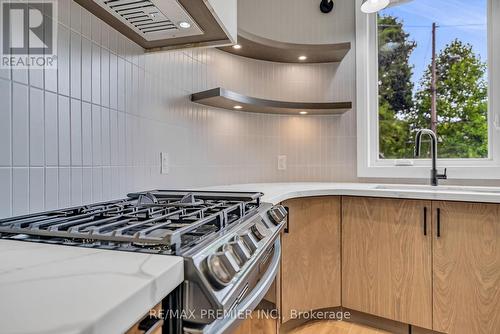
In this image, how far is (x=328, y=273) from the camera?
5.85ft

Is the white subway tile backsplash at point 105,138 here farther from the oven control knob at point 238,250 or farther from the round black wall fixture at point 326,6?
the round black wall fixture at point 326,6

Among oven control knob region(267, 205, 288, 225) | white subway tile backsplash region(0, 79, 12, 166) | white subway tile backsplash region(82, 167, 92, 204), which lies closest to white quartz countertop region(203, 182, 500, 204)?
oven control knob region(267, 205, 288, 225)

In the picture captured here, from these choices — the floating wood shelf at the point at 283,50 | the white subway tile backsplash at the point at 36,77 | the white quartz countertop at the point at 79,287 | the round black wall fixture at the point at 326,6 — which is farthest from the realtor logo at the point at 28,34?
the round black wall fixture at the point at 326,6

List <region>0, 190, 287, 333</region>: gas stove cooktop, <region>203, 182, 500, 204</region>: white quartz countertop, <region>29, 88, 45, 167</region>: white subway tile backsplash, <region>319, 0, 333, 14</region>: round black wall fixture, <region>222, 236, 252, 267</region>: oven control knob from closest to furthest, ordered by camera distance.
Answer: <region>0, 190, 287, 333</region>: gas stove cooktop → <region>222, 236, 252, 267</region>: oven control knob → <region>29, 88, 45, 167</region>: white subway tile backsplash → <region>203, 182, 500, 204</region>: white quartz countertop → <region>319, 0, 333, 14</region>: round black wall fixture

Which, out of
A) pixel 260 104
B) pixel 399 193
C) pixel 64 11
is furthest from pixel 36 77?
pixel 399 193

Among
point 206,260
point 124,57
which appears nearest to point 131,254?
point 206,260

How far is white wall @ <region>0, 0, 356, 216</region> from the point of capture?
89 cm

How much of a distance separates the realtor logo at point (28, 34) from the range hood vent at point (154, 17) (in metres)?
0.18

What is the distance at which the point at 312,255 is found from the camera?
176cm

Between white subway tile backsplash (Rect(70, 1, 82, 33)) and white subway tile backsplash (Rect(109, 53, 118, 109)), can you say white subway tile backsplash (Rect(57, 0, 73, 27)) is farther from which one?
white subway tile backsplash (Rect(109, 53, 118, 109))

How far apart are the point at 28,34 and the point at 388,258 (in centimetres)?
184

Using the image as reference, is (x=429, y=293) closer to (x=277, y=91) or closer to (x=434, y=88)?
(x=434, y=88)

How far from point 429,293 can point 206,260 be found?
4.97 feet

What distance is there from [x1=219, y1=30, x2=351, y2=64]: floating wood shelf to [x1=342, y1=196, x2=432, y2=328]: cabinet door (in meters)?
1.07
